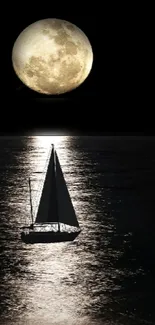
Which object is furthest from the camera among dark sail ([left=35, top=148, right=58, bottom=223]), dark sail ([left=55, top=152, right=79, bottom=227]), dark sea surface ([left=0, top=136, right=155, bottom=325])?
dark sail ([left=55, top=152, right=79, bottom=227])

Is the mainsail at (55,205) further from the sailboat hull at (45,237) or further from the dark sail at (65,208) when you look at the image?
the sailboat hull at (45,237)

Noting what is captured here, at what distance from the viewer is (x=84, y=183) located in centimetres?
1716

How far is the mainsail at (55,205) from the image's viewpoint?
10.8 metres

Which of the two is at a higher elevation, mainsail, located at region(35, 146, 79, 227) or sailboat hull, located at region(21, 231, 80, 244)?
mainsail, located at region(35, 146, 79, 227)

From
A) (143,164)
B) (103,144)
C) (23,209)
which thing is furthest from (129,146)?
(23,209)

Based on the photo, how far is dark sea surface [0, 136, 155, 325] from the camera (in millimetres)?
7633

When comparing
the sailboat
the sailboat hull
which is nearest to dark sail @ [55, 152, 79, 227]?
the sailboat

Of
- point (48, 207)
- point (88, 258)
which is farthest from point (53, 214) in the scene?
point (88, 258)

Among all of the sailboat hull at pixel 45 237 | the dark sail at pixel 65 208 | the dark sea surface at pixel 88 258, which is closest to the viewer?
the dark sea surface at pixel 88 258

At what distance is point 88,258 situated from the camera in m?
9.85

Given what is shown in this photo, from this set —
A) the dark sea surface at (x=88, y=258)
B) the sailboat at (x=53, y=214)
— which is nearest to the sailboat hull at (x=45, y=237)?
the sailboat at (x=53, y=214)

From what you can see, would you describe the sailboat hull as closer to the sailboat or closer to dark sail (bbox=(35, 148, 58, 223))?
the sailboat

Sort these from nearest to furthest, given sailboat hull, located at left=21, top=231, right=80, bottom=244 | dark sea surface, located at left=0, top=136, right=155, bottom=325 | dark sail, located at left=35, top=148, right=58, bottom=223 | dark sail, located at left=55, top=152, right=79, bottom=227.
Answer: dark sea surface, located at left=0, top=136, right=155, bottom=325
dark sail, located at left=35, top=148, right=58, bottom=223
dark sail, located at left=55, top=152, right=79, bottom=227
sailboat hull, located at left=21, top=231, right=80, bottom=244

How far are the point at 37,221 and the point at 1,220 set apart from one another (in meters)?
1.94
